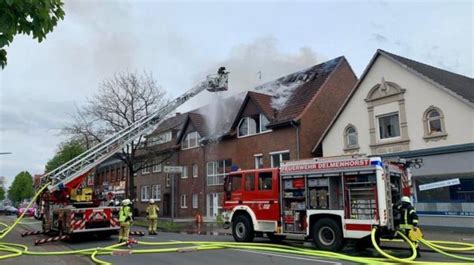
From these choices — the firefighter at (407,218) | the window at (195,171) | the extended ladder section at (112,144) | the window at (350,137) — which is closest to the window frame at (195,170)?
the window at (195,171)

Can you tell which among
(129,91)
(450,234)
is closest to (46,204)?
(129,91)

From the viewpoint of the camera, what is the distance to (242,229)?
14312mm

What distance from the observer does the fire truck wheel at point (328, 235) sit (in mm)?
11617

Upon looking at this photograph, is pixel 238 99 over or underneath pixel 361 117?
over

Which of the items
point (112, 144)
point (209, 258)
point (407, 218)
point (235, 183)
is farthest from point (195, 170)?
A: point (407, 218)

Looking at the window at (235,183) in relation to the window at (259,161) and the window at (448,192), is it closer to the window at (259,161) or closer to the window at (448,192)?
the window at (448,192)

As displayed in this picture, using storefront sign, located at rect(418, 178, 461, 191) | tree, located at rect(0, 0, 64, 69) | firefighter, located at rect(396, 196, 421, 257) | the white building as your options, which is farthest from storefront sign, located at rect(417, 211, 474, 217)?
tree, located at rect(0, 0, 64, 69)

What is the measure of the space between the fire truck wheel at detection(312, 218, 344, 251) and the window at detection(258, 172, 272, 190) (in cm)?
217

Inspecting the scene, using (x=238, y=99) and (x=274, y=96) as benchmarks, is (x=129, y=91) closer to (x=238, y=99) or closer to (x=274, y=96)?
(x=238, y=99)

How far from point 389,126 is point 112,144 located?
13.0 metres

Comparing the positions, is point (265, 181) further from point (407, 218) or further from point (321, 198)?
point (407, 218)

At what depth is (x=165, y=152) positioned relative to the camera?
34.9m

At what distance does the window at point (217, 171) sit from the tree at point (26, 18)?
2380cm

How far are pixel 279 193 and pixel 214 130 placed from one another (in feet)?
59.2
